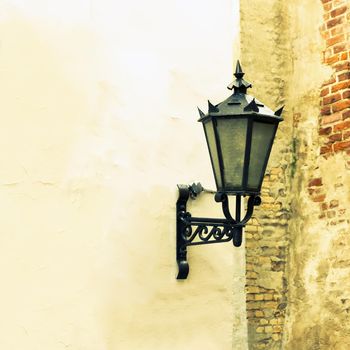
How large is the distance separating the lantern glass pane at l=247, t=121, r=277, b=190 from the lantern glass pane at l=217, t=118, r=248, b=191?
0.16 feet

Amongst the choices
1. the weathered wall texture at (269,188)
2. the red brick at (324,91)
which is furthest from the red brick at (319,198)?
the red brick at (324,91)

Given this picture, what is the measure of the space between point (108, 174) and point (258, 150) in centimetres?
83

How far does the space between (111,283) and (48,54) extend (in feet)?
4.04

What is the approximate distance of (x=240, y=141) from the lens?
315 centimetres

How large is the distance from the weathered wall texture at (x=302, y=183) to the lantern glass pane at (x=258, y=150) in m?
0.95

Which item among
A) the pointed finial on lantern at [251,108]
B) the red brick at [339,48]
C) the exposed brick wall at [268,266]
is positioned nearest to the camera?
the pointed finial on lantern at [251,108]

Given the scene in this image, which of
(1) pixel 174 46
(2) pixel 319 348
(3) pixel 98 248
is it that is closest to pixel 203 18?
(1) pixel 174 46

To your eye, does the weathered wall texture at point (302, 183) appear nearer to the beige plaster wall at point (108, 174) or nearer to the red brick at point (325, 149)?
the red brick at point (325, 149)

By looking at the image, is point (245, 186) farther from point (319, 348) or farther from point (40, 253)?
point (319, 348)

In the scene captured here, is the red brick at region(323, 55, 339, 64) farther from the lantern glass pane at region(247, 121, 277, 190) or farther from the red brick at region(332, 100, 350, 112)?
the lantern glass pane at region(247, 121, 277, 190)

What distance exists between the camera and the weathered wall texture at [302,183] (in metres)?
4.02

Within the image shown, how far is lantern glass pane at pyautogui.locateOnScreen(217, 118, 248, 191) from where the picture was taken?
10.3 feet

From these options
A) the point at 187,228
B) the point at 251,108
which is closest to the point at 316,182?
the point at 187,228

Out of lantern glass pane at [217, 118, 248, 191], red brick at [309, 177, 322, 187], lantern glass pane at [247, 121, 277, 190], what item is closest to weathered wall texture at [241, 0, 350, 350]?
red brick at [309, 177, 322, 187]
